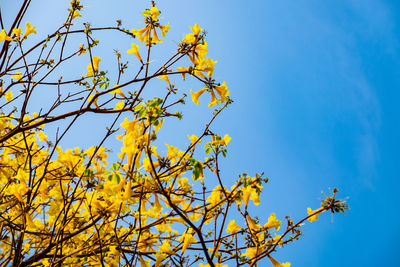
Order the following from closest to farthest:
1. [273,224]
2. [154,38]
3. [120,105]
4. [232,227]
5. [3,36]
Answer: [273,224] < [232,227] < [120,105] < [154,38] < [3,36]

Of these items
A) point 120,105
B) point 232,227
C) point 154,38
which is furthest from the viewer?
point 154,38

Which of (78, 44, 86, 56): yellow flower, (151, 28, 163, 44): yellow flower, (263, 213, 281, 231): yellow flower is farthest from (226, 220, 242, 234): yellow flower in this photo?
(78, 44, 86, 56): yellow flower

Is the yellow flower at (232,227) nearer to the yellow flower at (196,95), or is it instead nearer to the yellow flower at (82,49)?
the yellow flower at (196,95)

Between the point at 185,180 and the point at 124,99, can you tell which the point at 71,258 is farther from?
the point at 124,99

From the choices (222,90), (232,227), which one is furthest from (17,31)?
(232,227)

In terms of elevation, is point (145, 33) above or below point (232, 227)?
above

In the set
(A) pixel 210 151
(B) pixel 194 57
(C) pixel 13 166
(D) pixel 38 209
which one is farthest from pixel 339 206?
(C) pixel 13 166

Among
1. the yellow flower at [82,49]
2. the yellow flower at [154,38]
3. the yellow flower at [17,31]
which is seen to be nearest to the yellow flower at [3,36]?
the yellow flower at [17,31]

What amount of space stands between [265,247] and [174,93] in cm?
117

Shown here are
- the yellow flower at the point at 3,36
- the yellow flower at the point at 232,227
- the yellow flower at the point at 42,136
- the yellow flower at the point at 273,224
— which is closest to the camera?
the yellow flower at the point at 273,224

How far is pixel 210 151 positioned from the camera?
1.84 m

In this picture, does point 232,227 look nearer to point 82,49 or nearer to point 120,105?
point 120,105

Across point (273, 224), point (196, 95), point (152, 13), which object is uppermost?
point (152, 13)

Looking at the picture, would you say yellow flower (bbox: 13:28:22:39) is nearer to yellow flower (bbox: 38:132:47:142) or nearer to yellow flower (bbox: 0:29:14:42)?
yellow flower (bbox: 0:29:14:42)
